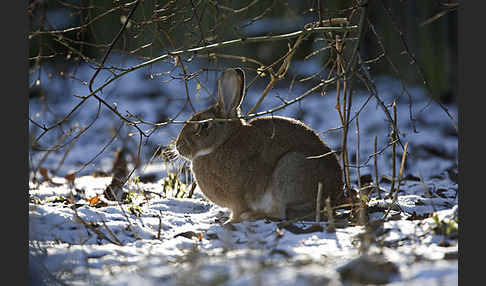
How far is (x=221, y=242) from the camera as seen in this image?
416 cm

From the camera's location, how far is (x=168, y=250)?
3959mm

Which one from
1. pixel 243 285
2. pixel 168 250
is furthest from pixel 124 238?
pixel 243 285

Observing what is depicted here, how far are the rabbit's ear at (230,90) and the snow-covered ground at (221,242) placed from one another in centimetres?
101

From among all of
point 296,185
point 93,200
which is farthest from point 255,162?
point 93,200

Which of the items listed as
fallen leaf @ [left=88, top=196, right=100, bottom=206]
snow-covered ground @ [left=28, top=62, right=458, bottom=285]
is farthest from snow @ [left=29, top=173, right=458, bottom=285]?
fallen leaf @ [left=88, top=196, right=100, bottom=206]

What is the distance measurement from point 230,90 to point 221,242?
1726mm

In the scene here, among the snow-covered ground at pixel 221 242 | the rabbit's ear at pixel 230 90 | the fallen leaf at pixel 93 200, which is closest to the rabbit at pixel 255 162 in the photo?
the rabbit's ear at pixel 230 90

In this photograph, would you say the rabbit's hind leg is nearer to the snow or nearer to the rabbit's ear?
the snow

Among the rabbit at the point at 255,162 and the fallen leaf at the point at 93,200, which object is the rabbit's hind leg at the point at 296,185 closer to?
the rabbit at the point at 255,162

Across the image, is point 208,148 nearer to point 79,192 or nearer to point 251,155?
point 251,155

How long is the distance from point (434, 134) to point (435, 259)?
260 inches

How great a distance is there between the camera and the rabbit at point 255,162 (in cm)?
510

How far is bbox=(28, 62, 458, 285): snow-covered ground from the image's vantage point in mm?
2926

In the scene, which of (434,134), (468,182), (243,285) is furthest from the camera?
(434,134)
